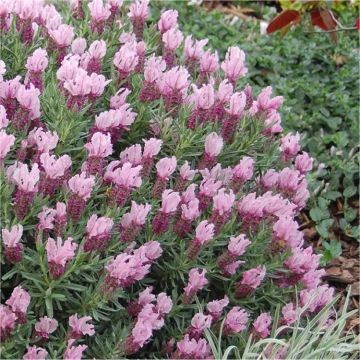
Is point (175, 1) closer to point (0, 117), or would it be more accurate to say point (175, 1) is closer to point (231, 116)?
point (231, 116)

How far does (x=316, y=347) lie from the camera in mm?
2598

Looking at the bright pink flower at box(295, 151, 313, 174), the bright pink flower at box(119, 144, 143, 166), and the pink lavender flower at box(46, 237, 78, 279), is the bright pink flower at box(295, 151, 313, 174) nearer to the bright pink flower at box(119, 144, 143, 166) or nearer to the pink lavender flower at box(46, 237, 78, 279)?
the bright pink flower at box(119, 144, 143, 166)

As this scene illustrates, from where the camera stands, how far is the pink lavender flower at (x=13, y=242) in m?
2.13

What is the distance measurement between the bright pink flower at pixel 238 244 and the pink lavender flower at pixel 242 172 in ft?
0.74

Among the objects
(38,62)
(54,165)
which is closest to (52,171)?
(54,165)

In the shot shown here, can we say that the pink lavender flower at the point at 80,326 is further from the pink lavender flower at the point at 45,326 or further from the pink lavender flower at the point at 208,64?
the pink lavender flower at the point at 208,64

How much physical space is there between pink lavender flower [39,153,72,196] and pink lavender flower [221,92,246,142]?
0.60 m

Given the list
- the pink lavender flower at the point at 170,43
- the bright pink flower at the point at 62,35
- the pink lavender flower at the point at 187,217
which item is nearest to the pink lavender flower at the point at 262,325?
A: the pink lavender flower at the point at 187,217

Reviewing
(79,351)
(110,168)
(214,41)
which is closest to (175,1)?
(214,41)

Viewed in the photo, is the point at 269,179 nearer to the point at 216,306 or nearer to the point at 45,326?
the point at 216,306

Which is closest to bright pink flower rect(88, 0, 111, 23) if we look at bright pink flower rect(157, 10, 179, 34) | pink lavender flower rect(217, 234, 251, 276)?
bright pink flower rect(157, 10, 179, 34)

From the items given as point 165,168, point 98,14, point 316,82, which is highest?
point 98,14

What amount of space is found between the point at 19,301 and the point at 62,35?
37.9 inches

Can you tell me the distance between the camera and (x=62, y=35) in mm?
2670
